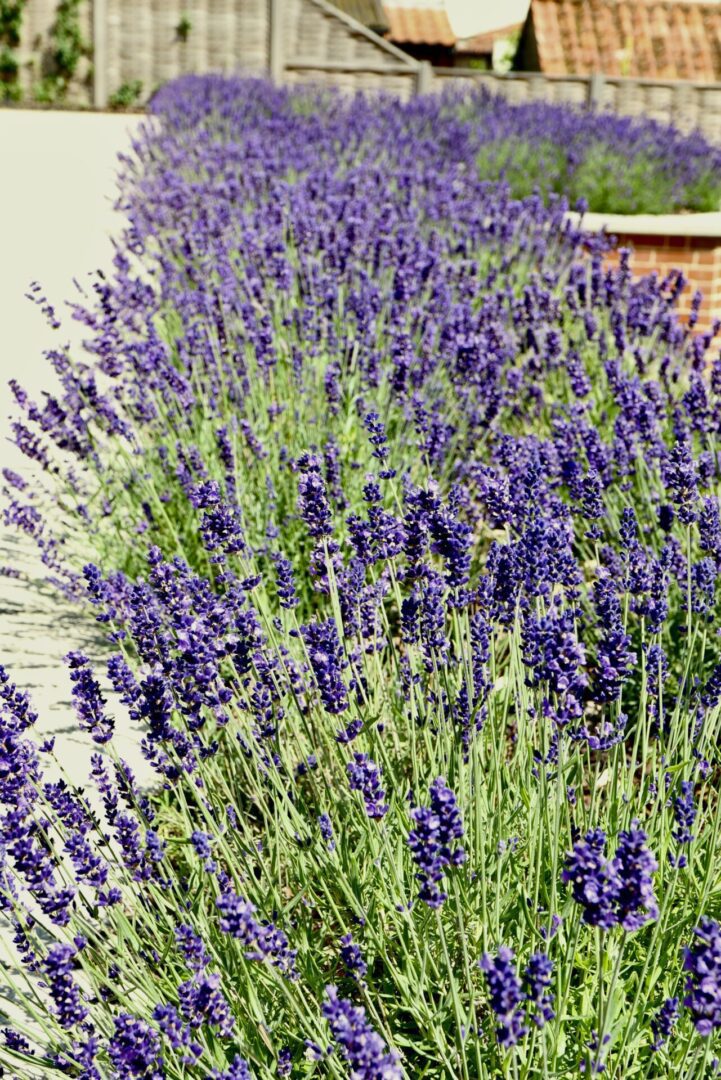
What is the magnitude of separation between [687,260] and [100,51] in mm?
12805

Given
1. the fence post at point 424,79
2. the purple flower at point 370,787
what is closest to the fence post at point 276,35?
the fence post at point 424,79

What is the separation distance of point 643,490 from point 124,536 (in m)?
1.81

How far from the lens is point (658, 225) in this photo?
24.5 feet

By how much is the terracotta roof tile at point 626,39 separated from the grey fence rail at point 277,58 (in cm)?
447

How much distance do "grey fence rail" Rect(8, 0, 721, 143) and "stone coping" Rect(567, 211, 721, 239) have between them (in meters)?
6.18

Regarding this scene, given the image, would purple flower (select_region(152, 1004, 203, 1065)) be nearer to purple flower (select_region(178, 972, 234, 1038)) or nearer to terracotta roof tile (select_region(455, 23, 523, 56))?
purple flower (select_region(178, 972, 234, 1038))

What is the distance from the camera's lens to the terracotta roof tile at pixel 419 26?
26328mm

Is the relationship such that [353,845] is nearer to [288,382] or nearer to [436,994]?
[436,994]

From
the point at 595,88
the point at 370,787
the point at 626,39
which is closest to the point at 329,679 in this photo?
the point at 370,787

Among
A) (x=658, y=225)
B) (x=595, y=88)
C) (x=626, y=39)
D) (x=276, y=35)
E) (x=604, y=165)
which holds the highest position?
(x=626, y=39)

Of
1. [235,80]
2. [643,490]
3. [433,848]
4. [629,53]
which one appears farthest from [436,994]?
[629,53]

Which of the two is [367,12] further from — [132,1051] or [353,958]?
[132,1051]

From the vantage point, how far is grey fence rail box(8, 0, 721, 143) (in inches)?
541

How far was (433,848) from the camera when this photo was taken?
135 cm
